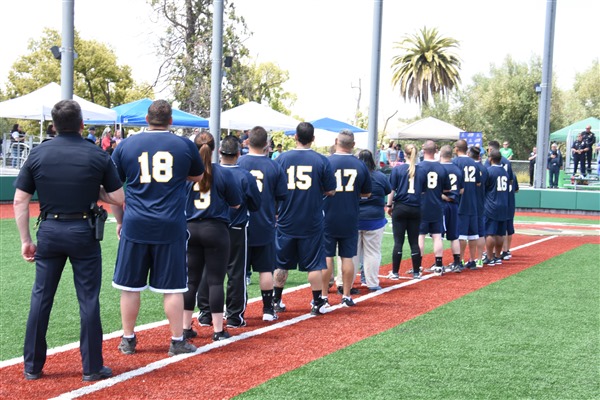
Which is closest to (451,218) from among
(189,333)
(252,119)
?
(189,333)

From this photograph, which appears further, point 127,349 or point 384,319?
point 384,319

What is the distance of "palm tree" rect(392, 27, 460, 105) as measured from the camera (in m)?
79.5

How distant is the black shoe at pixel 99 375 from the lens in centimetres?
576

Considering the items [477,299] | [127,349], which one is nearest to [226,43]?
[477,299]

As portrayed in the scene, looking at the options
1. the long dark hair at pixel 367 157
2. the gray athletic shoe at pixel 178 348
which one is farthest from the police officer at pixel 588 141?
the gray athletic shoe at pixel 178 348

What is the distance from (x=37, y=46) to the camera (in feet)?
235

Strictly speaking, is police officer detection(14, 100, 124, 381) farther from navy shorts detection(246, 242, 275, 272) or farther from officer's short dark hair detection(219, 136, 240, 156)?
navy shorts detection(246, 242, 275, 272)

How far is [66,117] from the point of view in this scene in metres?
5.71

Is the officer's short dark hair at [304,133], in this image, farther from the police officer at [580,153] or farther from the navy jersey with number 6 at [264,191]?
the police officer at [580,153]

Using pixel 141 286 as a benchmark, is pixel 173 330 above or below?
below

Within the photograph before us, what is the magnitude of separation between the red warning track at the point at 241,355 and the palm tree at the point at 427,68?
7124cm

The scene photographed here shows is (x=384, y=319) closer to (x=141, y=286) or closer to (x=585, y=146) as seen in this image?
(x=141, y=286)

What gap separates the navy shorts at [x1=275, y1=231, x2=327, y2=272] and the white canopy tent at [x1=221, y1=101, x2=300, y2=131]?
56.4ft

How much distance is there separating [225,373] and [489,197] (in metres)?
9.32
